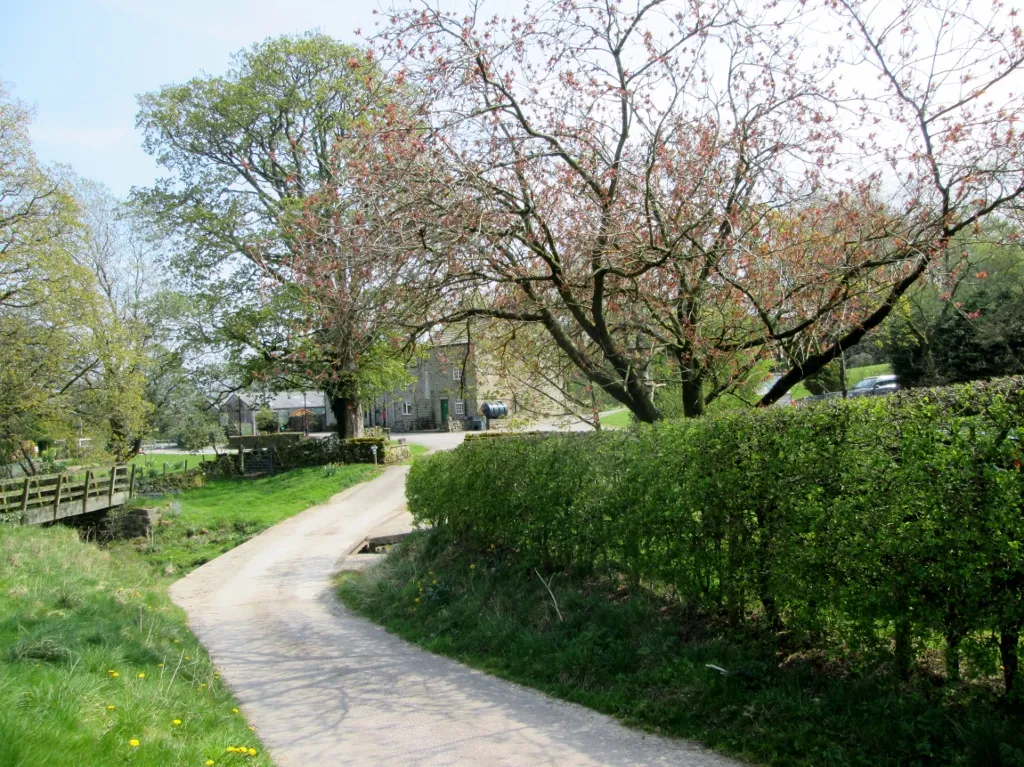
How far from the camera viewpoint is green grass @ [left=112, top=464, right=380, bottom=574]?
19.8 m

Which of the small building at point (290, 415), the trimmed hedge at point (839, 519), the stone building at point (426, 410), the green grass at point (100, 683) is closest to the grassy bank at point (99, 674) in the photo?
the green grass at point (100, 683)

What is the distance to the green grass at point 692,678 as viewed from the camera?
4.71 m

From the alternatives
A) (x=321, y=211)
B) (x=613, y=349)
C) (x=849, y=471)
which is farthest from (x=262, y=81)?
(x=849, y=471)

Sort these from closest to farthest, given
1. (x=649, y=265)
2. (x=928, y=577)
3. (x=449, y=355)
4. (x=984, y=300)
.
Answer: (x=928, y=577), (x=649, y=265), (x=449, y=355), (x=984, y=300)

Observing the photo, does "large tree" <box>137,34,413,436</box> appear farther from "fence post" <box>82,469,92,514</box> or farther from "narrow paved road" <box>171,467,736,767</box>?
"narrow paved road" <box>171,467,736,767</box>

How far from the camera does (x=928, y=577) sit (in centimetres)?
483

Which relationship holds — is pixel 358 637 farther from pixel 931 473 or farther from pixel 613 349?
pixel 931 473

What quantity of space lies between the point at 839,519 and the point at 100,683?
5234mm

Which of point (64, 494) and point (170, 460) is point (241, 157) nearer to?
point (64, 494)

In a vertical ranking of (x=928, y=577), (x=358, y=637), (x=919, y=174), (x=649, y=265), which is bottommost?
(x=358, y=637)

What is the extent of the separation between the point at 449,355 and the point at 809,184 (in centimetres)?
581

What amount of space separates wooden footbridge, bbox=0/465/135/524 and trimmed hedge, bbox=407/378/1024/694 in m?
18.0

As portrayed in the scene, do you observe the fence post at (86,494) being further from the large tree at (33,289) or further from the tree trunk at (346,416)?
the tree trunk at (346,416)

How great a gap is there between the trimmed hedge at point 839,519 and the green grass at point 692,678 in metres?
0.24
